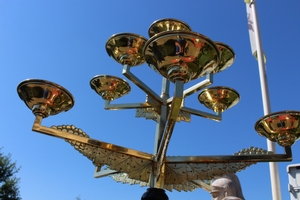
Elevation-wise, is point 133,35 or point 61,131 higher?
point 133,35

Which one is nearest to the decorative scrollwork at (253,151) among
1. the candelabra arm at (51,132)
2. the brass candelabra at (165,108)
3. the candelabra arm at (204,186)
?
the brass candelabra at (165,108)

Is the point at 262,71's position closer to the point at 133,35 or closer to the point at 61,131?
the point at 133,35

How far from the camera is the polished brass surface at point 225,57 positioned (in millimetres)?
1874

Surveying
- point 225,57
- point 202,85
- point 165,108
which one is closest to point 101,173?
point 165,108

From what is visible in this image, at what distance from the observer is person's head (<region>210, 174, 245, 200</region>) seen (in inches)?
78.8

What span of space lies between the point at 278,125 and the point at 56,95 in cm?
108

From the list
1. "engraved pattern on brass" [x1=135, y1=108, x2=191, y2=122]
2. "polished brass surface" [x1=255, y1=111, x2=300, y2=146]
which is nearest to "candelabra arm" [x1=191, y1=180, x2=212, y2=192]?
"engraved pattern on brass" [x1=135, y1=108, x2=191, y2=122]

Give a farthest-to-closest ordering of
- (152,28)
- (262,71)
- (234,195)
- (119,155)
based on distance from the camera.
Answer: (262,71) < (152,28) < (234,195) < (119,155)

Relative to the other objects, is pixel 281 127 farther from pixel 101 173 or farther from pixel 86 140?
pixel 101 173

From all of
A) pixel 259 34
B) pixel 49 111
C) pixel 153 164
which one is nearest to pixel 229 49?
pixel 153 164

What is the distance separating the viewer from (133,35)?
1838 mm

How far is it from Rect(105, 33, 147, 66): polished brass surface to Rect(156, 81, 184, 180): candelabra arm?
0.69 metres

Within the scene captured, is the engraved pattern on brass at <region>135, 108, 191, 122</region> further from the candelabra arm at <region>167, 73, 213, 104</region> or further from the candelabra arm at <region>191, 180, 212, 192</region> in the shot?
the candelabra arm at <region>191, 180, 212, 192</region>

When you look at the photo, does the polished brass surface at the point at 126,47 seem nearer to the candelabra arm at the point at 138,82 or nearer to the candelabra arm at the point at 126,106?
the candelabra arm at the point at 138,82
